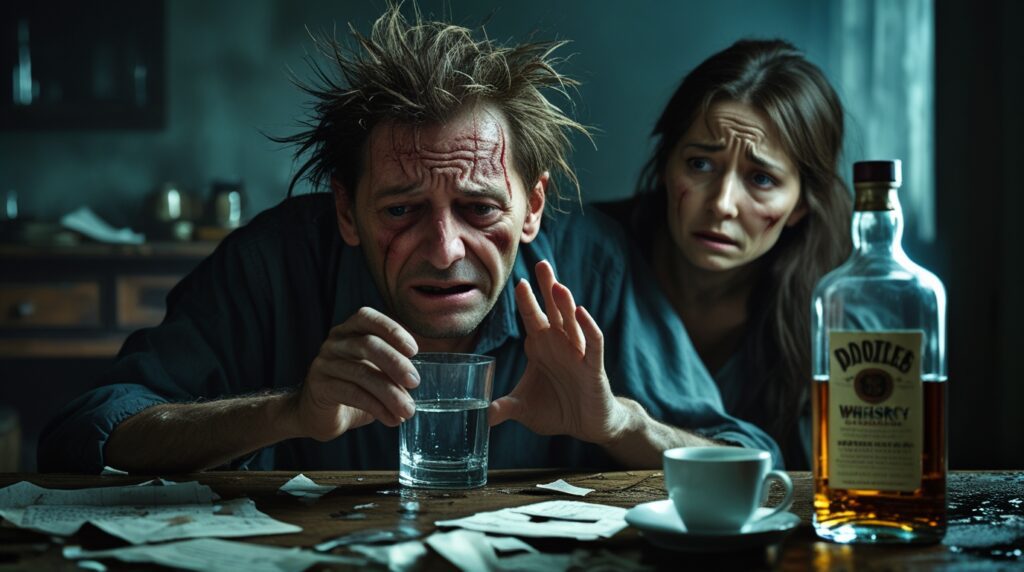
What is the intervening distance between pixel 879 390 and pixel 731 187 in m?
1.10

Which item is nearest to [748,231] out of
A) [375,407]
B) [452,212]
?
[452,212]

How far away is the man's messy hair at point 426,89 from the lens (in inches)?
66.2

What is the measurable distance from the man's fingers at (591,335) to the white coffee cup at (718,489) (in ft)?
0.97

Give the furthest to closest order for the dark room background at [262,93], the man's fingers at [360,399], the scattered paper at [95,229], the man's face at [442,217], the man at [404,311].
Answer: the dark room background at [262,93] < the scattered paper at [95,229] < the man's face at [442,217] < the man at [404,311] < the man's fingers at [360,399]

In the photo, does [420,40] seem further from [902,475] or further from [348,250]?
[902,475]

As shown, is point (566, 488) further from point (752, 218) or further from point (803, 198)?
point (803, 198)

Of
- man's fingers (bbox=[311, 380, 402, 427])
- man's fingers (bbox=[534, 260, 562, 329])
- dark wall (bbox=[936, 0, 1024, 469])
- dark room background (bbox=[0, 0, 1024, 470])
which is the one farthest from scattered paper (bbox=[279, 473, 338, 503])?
dark room background (bbox=[0, 0, 1024, 470])

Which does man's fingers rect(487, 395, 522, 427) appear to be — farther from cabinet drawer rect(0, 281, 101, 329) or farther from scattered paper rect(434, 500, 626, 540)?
cabinet drawer rect(0, 281, 101, 329)

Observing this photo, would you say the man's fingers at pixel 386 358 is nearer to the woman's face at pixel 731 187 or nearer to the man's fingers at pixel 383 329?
the man's fingers at pixel 383 329

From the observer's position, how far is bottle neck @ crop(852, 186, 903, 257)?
3.46ft

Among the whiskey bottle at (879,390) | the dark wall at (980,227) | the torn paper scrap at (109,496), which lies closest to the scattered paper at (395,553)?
the torn paper scrap at (109,496)

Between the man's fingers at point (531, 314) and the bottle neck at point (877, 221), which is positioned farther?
the man's fingers at point (531, 314)

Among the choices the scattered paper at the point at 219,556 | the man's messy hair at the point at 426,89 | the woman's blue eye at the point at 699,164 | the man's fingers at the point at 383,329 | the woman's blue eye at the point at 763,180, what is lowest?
the scattered paper at the point at 219,556

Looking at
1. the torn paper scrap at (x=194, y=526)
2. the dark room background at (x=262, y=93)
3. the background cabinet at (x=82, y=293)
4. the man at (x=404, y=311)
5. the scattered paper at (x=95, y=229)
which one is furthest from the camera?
the dark room background at (x=262, y=93)
